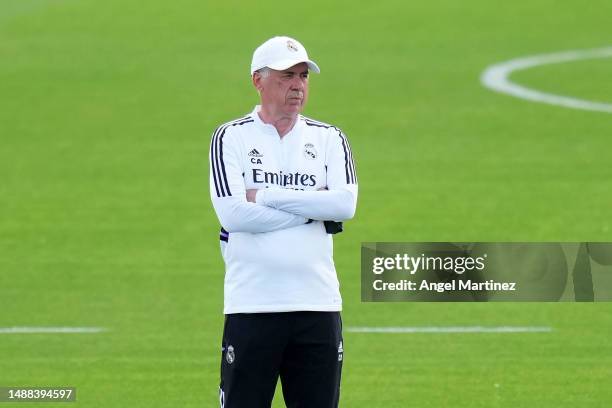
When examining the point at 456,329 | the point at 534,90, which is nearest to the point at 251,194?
the point at 456,329

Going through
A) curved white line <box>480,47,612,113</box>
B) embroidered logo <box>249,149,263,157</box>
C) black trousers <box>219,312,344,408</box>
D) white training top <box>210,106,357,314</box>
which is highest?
curved white line <box>480,47,612,113</box>

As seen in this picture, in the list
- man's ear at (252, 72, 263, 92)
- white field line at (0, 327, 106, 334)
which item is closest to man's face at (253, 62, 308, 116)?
man's ear at (252, 72, 263, 92)

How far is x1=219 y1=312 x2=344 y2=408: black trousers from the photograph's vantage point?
7473 millimetres

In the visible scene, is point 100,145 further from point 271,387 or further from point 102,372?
point 271,387

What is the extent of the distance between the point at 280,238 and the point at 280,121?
1.90ft

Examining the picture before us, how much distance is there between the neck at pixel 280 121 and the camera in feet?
25.2

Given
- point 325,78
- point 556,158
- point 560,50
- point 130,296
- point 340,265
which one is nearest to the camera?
point 130,296

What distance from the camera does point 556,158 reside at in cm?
1972

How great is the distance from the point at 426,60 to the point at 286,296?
61.6 ft

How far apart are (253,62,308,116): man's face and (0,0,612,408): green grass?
3665mm

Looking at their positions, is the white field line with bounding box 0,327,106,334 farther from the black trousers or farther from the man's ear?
the man's ear

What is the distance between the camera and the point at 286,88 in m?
7.61

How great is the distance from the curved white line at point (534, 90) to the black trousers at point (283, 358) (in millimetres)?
15290

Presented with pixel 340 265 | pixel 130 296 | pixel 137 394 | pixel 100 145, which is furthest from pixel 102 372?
pixel 100 145
